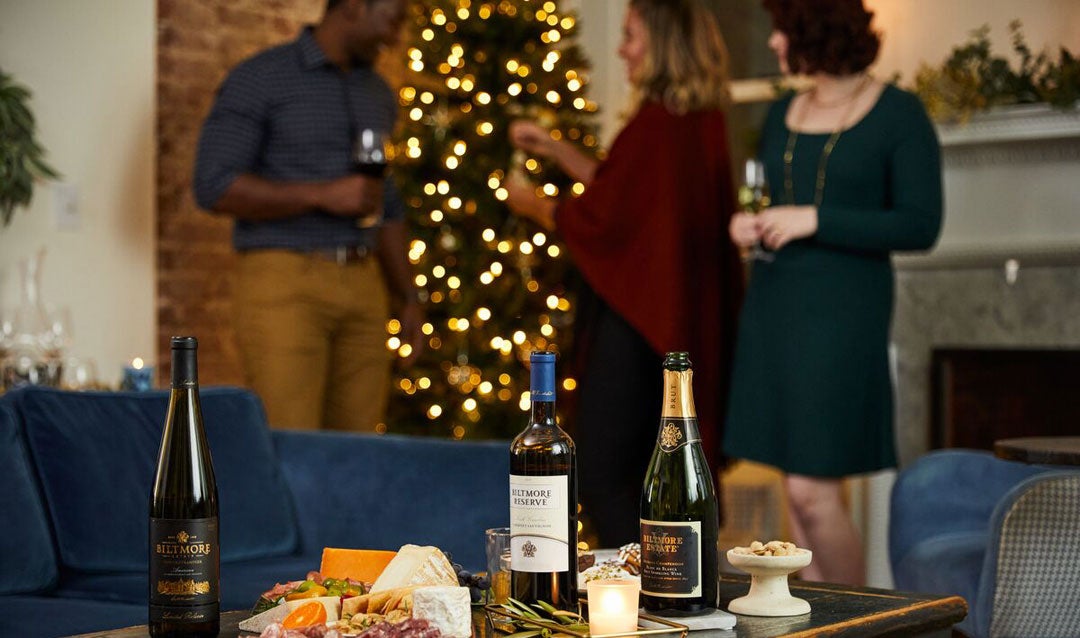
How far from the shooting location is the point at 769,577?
1.67m

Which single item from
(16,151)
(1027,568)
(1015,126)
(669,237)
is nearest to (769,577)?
(1027,568)

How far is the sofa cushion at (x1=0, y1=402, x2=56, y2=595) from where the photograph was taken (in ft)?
8.44

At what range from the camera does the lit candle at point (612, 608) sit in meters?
1.50

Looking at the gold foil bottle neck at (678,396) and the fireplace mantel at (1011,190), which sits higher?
the fireplace mantel at (1011,190)

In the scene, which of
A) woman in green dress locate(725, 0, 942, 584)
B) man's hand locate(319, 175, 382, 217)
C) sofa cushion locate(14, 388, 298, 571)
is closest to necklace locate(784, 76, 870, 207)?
woman in green dress locate(725, 0, 942, 584)

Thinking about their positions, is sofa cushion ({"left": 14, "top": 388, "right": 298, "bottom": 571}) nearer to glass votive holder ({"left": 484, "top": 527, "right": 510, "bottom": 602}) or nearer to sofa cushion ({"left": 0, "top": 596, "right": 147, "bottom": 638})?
sofa cushion ({"left": 0, "top": 596, "right": 147, "bottom": 638})

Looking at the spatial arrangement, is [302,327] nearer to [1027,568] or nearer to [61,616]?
[61,616]

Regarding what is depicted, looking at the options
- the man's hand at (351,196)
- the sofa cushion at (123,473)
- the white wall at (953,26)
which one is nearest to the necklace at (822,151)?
the man's hand at (351,196)

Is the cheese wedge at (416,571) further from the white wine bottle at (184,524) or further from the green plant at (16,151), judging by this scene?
the green plant at (16,151)

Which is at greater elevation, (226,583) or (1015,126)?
(1015,126)

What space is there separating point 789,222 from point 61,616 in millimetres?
1716

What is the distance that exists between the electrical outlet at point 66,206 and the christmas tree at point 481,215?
998 millimetres

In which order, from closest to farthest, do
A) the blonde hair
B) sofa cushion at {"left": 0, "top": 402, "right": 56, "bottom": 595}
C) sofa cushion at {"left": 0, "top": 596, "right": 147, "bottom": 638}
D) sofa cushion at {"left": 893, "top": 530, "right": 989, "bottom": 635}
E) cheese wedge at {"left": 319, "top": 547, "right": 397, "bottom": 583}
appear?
cheese wedge at {"left": 319, "top": 547, "right": 397, "bottom": 583} → sofa cushion at {"left": 0, "top": 596, "right": 147, "bottom": 638} → sofa cushion at {"left": 0, "top": 402, "right": 56, "bottom": 595} → sofa cushion at {"left": 893, "top": 530, "right": 989, "bottom": 635} → the blonde hair

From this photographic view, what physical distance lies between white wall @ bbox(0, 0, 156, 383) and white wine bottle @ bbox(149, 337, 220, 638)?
94.6 inches
